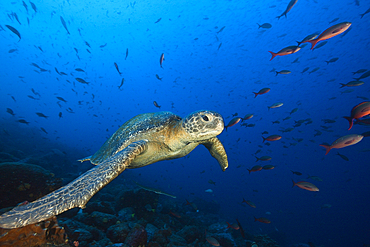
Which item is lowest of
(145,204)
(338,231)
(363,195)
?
(363,195)

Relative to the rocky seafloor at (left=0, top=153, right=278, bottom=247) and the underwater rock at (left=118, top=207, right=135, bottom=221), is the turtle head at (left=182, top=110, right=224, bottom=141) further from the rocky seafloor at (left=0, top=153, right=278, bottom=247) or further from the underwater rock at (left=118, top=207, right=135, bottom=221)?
the underwater rock at (left=118, top=207, right=135, bottom=221)

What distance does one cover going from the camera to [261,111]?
189 feet

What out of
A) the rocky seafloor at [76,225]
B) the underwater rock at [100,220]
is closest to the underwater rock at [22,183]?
the rocky seafloor at [76,225]

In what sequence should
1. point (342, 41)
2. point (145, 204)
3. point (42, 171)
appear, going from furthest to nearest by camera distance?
1. point (342, 41)
2. point (145, 204)
3. point (42, 171)

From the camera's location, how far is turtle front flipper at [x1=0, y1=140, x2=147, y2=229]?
1.63 meters

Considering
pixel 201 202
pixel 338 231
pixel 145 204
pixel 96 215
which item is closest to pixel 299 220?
pixel 338 231

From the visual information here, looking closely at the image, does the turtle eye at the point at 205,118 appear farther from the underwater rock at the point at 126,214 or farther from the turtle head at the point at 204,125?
the underwater rock at the point at 126,214

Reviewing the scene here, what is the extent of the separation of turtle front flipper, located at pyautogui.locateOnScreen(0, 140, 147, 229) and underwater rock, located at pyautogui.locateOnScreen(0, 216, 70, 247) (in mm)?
198

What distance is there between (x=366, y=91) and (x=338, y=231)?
3851 centimetres

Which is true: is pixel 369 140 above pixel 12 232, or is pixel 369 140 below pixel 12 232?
below

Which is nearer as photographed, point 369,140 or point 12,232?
point 12,232

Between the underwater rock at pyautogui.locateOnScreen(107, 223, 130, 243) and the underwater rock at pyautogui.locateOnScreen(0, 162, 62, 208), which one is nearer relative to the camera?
the underwater rock at pyautogui.locateOnScreen(0, 162, 62, 208)

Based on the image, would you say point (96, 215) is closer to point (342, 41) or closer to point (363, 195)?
point (342, 41)

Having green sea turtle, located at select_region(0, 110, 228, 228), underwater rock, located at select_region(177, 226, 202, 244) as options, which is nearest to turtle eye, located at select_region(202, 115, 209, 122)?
green sea turtle, located at select_region(0, 110, 228, 228)
